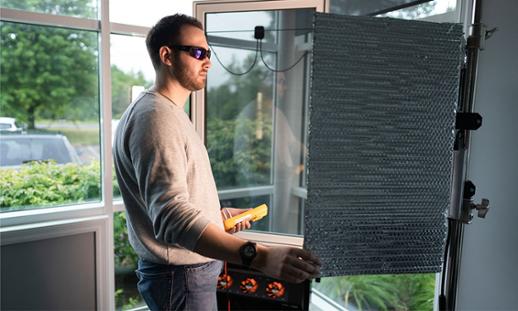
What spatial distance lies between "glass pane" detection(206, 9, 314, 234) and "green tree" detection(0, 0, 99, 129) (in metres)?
0.74

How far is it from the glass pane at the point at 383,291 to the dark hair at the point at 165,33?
1.66 metres

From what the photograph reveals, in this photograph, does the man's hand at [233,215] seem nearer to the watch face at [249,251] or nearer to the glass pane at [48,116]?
the watch face at [249,251]

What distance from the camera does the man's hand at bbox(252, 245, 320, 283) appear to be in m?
0.80

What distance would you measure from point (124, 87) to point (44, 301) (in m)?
1.35

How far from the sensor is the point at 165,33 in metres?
1.09

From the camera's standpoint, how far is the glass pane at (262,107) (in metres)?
2.38

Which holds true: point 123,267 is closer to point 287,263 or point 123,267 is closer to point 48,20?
point 48,20

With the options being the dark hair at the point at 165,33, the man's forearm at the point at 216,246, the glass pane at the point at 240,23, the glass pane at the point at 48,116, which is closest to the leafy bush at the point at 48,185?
the glass pane at the point at 48,116

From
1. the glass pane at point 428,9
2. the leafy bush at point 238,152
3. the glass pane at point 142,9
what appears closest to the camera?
the glass pane at point 428,9

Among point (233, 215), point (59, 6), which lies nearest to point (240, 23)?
point (59, 6)

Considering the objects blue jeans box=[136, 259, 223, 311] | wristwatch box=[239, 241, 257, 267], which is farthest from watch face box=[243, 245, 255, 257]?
blue jeans box=[136, 259, 223, 311]

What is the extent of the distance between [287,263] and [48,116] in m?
1.92

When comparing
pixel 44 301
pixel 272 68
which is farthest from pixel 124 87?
pixel 44 301

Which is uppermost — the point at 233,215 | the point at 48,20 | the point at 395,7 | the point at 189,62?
the point at 395,7
